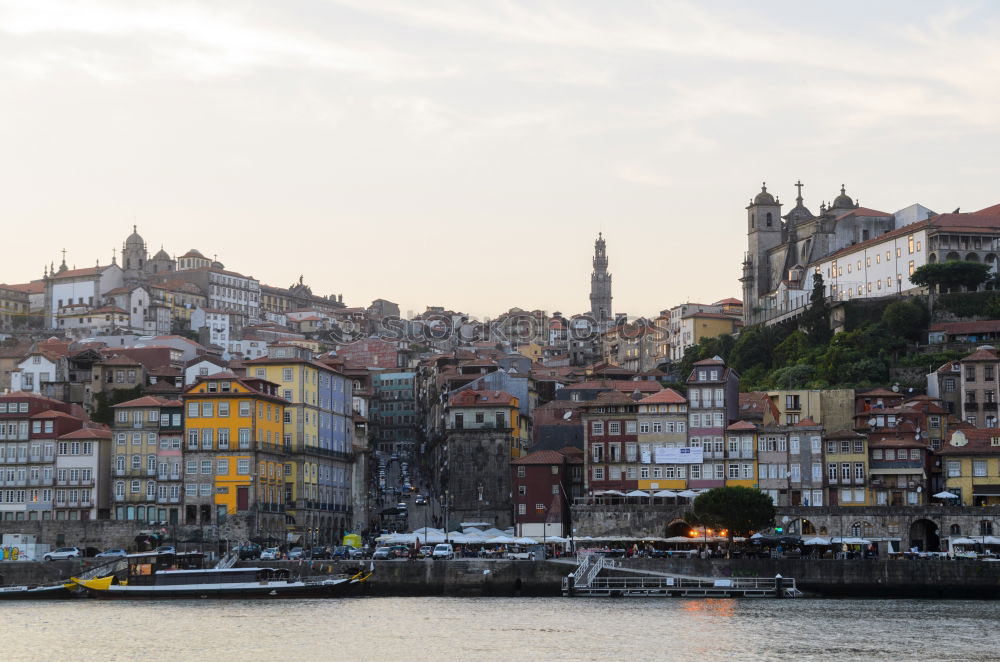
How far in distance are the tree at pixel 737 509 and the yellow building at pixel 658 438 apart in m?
9.20

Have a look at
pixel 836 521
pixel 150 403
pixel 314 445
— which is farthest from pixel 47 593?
pixel 836 521

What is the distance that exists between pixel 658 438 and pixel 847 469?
11.3m

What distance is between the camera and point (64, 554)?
91938 millimetres

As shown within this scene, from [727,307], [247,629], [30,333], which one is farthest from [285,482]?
[30,333]

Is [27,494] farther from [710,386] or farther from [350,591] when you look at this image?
[710,386]

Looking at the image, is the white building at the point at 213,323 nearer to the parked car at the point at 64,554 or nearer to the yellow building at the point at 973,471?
the parked car at the point at 64,554

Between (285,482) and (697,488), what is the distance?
2585 cm

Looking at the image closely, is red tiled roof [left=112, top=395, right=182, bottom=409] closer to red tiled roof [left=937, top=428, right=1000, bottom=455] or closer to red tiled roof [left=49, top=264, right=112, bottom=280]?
red tiled roof [left=937, top=428, right=1000, bottom=455]

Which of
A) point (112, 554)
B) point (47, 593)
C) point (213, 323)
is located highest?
point (213, 323)

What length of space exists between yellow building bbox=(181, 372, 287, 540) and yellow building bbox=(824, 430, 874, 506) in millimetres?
33352

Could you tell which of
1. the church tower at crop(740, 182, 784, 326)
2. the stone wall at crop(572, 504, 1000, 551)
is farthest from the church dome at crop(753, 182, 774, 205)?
the stone wall at crop(572, 504, 1000, 551)

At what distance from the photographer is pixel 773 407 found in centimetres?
10350

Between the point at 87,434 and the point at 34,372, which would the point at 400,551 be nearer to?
the point at 87,434

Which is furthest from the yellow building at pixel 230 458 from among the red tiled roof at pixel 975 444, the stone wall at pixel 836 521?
the red tiled roof at pixel 975 444
